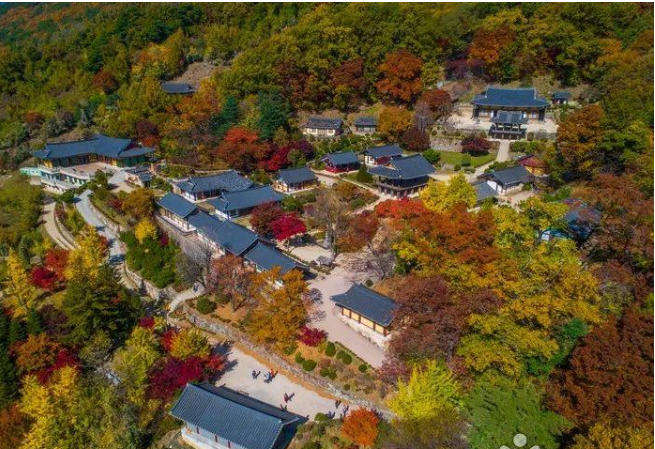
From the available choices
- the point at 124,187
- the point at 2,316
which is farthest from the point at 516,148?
the point at 2,316

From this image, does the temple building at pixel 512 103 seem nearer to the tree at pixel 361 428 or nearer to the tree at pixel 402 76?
the tree at pixel 402 76

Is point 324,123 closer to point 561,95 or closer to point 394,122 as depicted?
point 394,122

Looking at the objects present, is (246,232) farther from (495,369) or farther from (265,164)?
(495,369)

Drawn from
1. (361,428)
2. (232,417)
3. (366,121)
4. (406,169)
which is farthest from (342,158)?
(361,428)

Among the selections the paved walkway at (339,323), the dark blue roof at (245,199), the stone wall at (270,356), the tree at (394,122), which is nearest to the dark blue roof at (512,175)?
the tree at (394,122)

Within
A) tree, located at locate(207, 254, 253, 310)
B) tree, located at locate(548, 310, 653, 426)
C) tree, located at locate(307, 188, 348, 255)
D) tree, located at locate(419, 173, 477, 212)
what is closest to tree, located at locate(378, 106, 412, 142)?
tree, located at locate(307, 188, 348, 255)

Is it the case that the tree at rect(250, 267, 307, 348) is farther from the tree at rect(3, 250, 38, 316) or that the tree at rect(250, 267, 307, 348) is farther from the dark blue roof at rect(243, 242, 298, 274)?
the tree at rect(3, 250, 38, 316)
